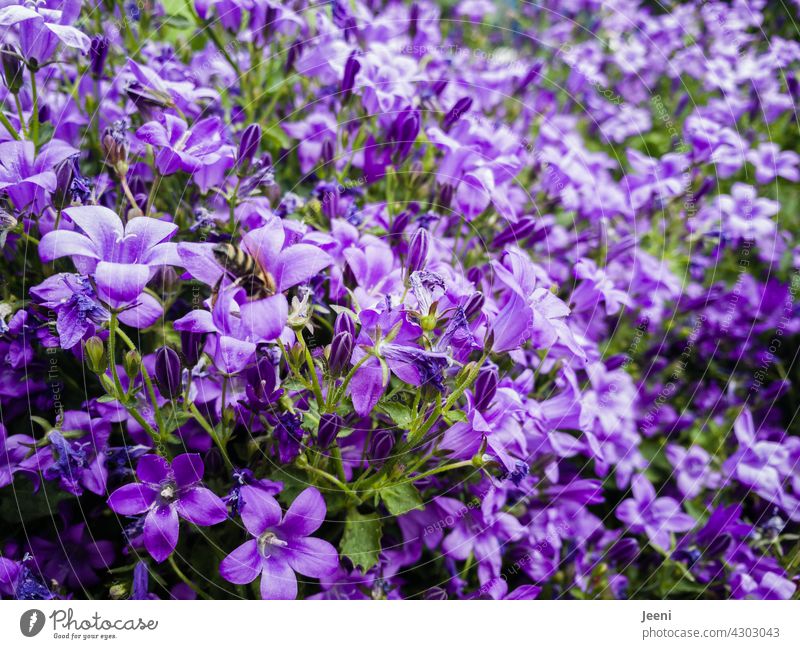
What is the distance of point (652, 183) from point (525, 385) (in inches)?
31.2

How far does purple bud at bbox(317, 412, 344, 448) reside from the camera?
2.78ft

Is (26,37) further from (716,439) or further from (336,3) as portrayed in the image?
(716,439)

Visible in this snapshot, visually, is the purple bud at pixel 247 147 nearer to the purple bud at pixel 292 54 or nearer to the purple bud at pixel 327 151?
the purple bud at pixel 327 151

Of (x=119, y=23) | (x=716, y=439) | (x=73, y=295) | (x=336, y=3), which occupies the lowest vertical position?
(x=716, y=439)

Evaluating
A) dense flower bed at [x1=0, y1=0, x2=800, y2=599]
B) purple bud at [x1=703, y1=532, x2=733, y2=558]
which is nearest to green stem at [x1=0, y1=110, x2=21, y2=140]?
dense flower bed at [x1=0, y1=0, x2=800, y2=599]

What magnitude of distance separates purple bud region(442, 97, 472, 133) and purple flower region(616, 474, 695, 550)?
A: 0.80m

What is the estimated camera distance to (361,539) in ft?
3.16

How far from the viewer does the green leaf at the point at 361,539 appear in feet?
Result: 3.11

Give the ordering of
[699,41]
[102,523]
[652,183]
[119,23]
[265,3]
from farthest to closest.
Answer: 1. [699,41]
2. [652,183]
3. [119,23]
4. [265,3]
5. [102,523]

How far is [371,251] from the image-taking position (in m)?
0.98

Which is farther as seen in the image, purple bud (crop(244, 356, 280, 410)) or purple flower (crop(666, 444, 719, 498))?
purple flower (crop(666, 444, 719, 498))

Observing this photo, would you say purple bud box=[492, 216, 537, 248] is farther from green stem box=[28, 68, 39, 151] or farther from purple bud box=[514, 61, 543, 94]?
green stem box=[28, 68, 39, 151]

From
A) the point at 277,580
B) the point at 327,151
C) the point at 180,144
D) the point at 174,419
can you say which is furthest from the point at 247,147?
the point at 277,580

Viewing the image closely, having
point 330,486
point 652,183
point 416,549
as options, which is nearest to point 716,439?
point 652,183
